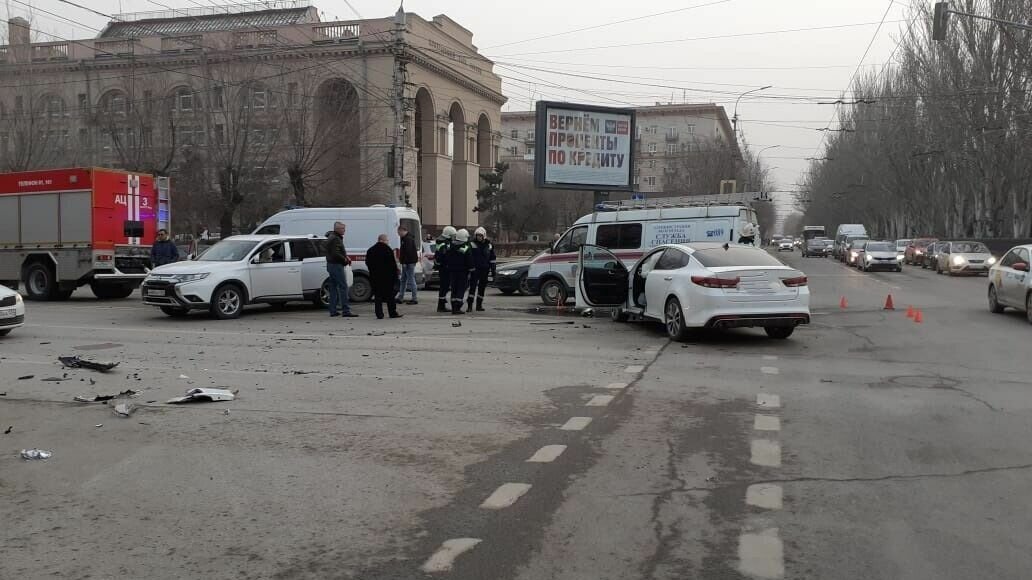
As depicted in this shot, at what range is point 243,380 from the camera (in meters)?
9.30

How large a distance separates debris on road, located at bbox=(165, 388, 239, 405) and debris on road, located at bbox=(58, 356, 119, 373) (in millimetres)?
2180

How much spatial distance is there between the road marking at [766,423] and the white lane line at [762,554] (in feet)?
8.03

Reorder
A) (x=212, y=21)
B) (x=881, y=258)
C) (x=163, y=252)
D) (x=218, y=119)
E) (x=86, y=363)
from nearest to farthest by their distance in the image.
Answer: (x=86, y=363) → (x=163, y=252) → (x=218, y=119) → (x=881, y=258) → (x=212, y=21)

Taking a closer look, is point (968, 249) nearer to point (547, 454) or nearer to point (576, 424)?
point (576, 424)

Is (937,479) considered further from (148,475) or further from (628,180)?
(628,180)

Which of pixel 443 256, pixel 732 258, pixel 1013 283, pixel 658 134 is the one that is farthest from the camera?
pixel 658 134

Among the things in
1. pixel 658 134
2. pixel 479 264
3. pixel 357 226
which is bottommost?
pixel 479 264

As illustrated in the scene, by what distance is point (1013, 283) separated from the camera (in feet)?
51.4

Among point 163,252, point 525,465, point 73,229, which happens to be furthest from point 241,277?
Result: point 525,465

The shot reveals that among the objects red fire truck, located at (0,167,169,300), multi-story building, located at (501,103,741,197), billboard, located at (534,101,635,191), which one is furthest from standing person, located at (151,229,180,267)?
multi-story building, located at (501,103,741,197)

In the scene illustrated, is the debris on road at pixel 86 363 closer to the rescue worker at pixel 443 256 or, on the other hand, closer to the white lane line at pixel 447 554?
the white lane line at pixel 447 554

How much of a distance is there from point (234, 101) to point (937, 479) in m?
32.2

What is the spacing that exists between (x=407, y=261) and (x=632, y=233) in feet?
17.4

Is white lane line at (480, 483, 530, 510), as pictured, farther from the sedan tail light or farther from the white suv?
the white suv
